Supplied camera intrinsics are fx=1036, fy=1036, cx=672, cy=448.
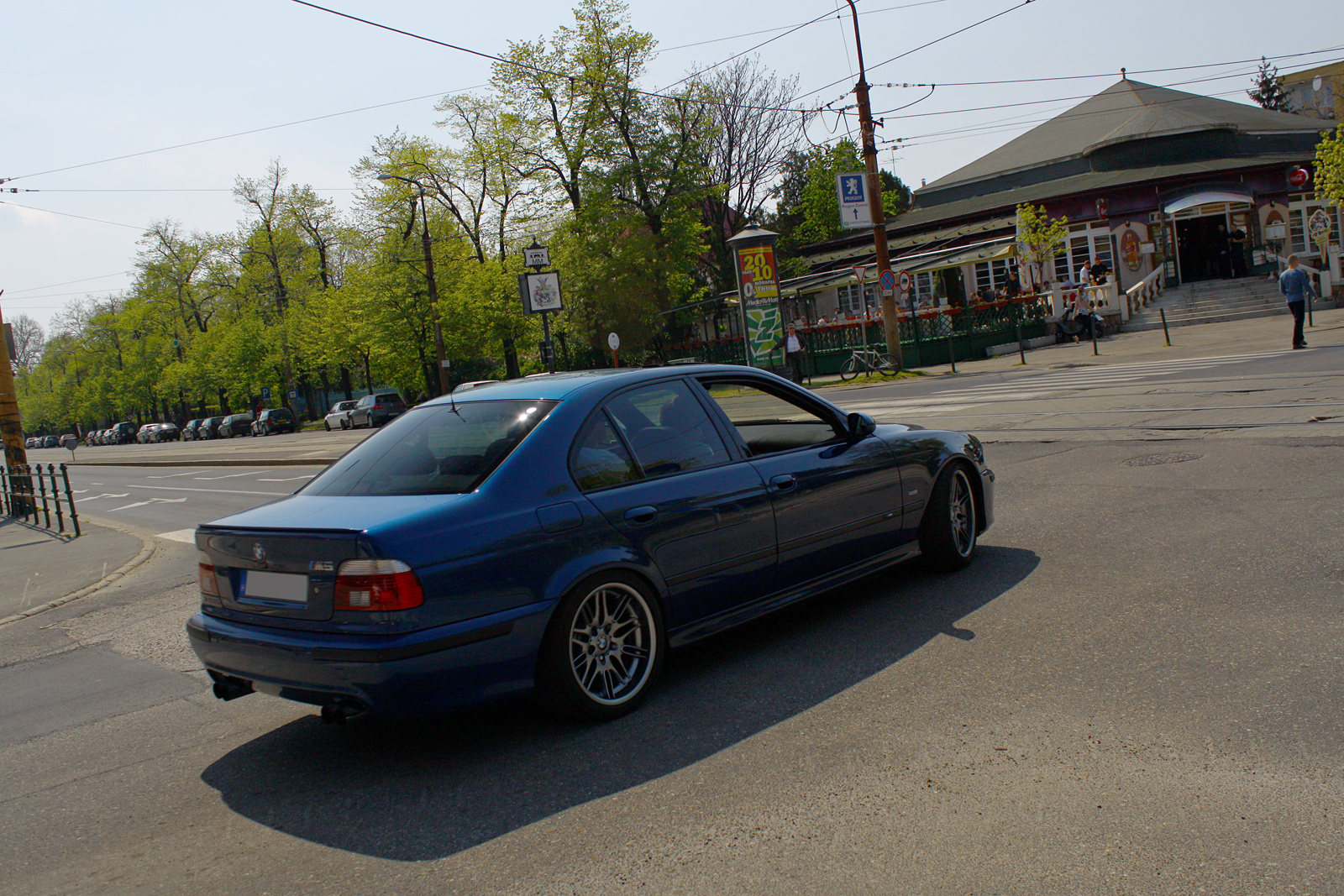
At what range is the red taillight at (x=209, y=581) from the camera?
14.3 ft

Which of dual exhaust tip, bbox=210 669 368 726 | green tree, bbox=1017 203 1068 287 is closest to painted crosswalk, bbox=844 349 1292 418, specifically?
dual exhaust tip, bbox=210 669 368 726

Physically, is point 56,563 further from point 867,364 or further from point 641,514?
point 867,364

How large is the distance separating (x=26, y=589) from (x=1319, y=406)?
44.3 ft

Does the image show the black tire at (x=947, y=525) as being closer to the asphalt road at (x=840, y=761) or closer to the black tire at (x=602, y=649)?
the asphalt road at (x=840, y=761)

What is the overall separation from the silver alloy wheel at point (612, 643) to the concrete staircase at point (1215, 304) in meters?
33.9

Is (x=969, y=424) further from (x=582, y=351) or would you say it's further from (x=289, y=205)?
(x=289, y=205)

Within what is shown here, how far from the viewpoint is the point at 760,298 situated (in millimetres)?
27812

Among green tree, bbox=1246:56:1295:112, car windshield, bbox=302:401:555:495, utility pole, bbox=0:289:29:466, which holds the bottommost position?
car windshield, bbox=302:401:555:495

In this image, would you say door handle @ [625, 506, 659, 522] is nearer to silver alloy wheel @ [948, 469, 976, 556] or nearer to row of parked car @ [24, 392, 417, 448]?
silver alloy wheel @ [948, 469, 976, 556]

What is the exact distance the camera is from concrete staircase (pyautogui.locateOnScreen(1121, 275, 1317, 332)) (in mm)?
34281

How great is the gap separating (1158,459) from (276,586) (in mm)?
8059

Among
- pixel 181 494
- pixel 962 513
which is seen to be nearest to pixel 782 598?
pixel 962 513

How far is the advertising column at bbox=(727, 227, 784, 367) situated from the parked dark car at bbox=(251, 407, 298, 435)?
3918cm

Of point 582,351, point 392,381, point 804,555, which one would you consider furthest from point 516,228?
point 804,555
